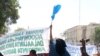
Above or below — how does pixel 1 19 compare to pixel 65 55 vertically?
above

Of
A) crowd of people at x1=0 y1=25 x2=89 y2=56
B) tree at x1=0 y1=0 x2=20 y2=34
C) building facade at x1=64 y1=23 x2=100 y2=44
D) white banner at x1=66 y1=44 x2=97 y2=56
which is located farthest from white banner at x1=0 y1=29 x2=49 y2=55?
tree at x1=0 y1=0 x2=20 y2=34

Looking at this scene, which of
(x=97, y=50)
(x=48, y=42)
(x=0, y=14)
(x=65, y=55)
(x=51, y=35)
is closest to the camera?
(x=65, y=55)

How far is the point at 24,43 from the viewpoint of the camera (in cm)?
813

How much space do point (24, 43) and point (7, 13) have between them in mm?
18956

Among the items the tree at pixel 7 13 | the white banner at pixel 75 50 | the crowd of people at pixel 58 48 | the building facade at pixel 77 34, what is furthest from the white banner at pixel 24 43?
the tree at pixel 7 13

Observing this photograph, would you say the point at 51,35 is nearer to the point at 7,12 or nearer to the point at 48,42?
the point at 48,42

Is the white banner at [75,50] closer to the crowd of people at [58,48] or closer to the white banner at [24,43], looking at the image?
the white banner at [24,43]

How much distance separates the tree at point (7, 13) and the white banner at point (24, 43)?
17.4 m

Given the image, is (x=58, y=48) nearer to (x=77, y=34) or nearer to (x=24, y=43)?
(x=24, y=43)

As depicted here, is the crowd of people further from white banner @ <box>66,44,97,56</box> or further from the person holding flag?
white banner @ <box>66,44,97,56</box>

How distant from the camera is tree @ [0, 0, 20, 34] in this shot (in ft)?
86.7

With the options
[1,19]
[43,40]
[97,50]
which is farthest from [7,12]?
[43,40]

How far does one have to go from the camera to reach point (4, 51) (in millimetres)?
8164

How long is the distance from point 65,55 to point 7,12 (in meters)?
20.4
